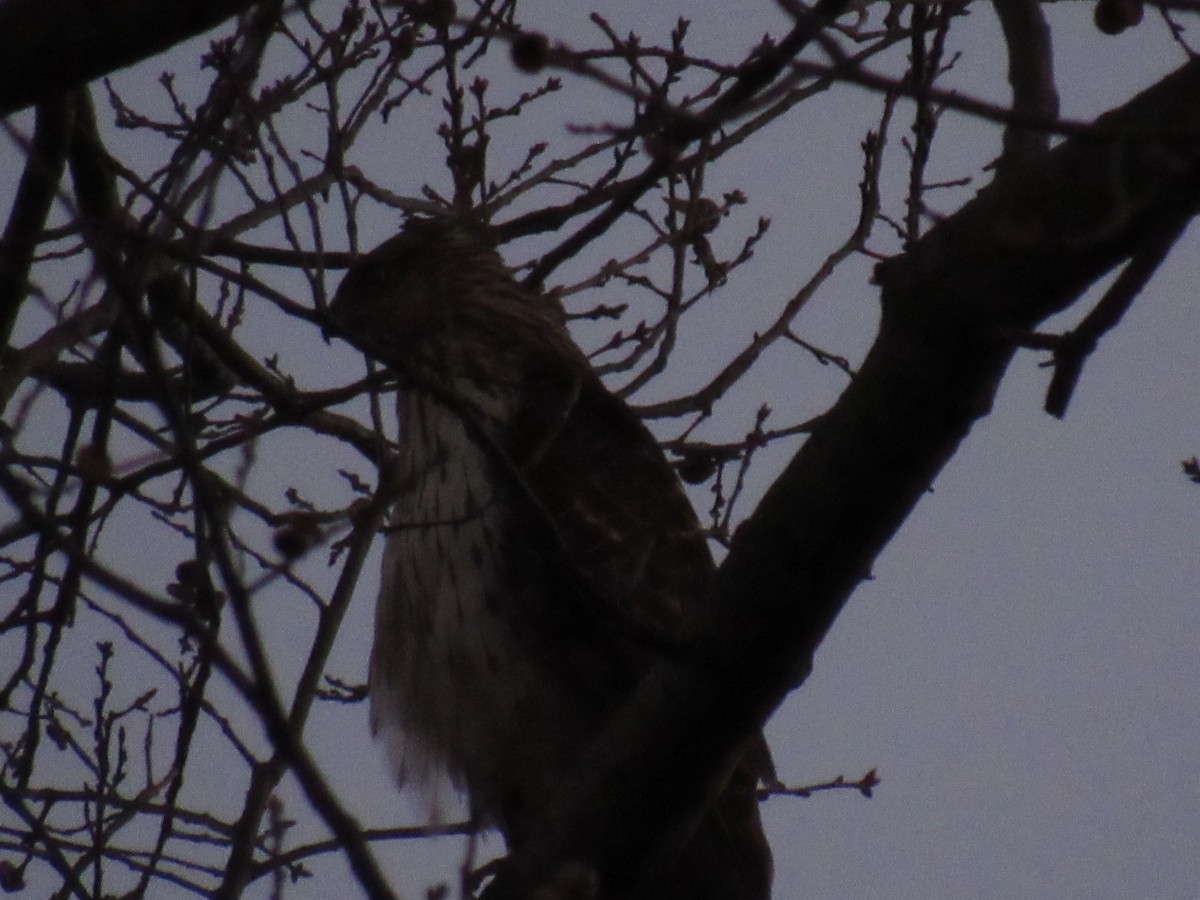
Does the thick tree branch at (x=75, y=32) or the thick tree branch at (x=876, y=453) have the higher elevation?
the thick tree branch at (x=75, y=32)

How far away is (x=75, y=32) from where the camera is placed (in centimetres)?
263

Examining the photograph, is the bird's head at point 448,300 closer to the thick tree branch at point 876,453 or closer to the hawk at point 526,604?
the hawk at point 526,604

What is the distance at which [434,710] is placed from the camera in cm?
503

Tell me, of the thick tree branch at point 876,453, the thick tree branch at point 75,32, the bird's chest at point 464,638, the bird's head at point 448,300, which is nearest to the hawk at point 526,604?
the bird's chest at point 464,638

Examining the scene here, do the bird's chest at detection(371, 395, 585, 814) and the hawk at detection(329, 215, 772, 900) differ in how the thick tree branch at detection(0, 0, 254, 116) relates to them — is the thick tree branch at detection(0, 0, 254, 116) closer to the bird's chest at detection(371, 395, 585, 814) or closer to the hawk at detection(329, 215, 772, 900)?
the hawk at detection(329, 215, 772, 900)

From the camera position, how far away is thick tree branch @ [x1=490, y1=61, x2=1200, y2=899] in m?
2.49

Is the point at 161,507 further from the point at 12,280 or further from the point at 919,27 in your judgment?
the point at 919,27

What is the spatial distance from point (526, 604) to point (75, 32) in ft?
8.27

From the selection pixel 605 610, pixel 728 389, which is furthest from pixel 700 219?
pixel 605 610

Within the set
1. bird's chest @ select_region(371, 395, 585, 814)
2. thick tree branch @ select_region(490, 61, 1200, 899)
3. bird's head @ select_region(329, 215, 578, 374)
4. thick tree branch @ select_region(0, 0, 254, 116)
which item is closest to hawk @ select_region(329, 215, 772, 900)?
bird's chest @ select_region(371, 395, 585, 814)

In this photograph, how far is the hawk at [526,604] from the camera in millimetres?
4840

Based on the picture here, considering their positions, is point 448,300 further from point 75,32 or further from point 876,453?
point 75,32

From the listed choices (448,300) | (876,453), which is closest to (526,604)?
(448,300)

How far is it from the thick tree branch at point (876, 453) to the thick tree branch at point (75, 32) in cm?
105
